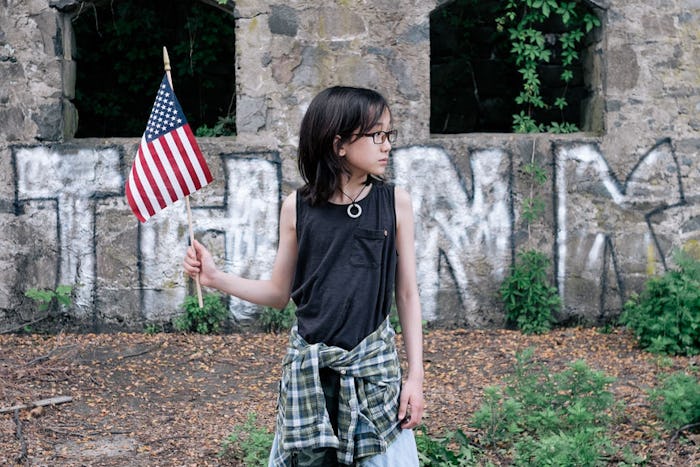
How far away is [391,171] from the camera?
20.2 feet

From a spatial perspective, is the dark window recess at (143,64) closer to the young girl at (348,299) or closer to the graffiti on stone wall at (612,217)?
the graffiti on stone wall at (612,217)

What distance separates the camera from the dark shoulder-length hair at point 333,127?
2561 millimetres

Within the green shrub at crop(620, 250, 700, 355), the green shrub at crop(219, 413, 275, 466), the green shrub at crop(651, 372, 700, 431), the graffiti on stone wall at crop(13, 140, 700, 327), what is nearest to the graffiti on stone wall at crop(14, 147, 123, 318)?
the graffiti on stone wall at crop(13, 140, 700, 327)

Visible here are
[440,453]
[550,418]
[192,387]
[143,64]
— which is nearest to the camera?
[440,453]

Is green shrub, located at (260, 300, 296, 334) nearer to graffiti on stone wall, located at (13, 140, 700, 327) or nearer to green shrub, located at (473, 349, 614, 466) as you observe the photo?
graffiti on stone wall, located at (13, 140, 700, 327)

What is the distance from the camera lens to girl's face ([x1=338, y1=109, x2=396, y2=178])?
8.45ft

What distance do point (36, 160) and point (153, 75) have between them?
2.22 metres

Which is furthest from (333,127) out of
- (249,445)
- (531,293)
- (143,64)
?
(143,64)

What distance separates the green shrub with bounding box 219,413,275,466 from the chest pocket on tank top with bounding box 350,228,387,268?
5.15 ft

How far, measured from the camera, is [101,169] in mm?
6125

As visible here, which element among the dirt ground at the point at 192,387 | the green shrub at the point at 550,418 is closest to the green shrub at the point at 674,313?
the dirt ground at the point at 192,387

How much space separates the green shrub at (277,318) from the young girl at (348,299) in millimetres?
3531

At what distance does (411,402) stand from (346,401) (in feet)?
0.63

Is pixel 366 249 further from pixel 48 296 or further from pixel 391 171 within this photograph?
pixel 48 296
